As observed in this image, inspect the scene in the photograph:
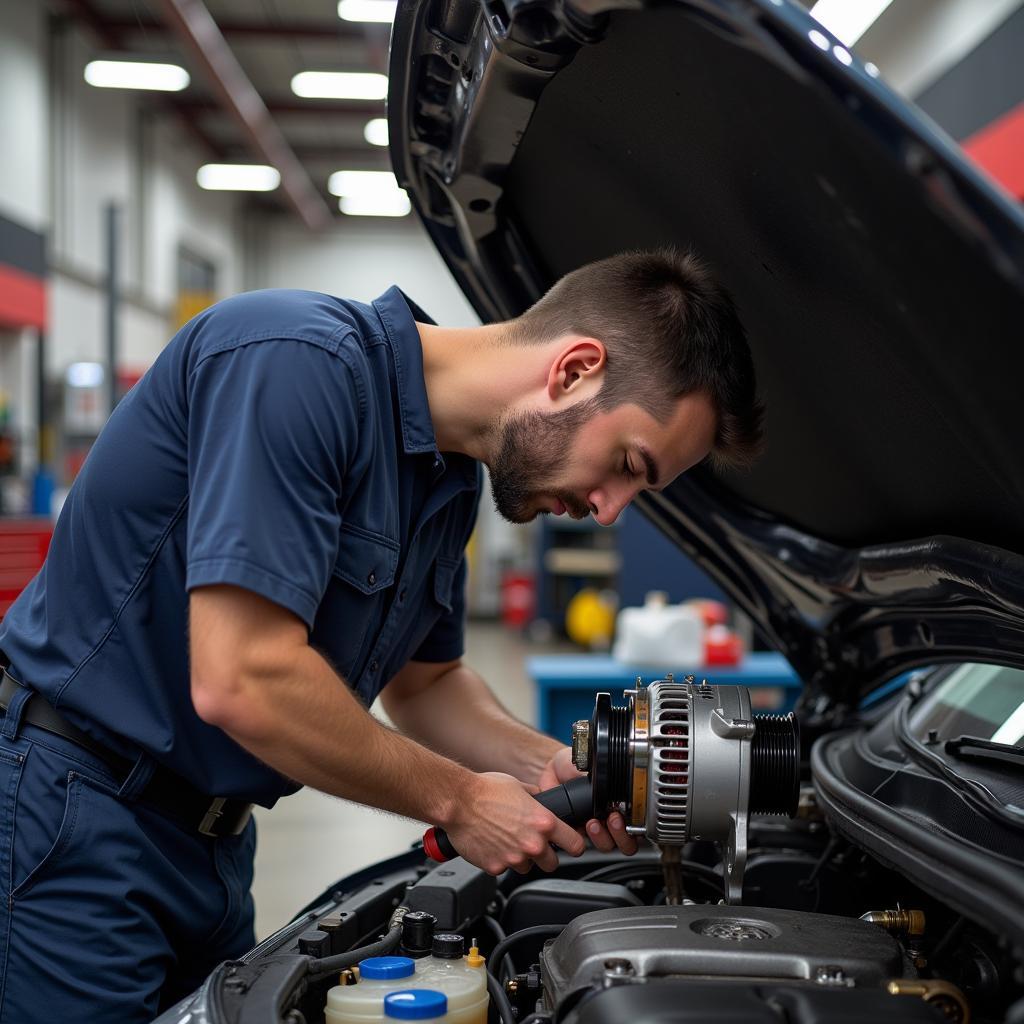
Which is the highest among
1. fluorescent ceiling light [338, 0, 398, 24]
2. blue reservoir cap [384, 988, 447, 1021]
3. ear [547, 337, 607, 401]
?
ear [547, 337, 607, 401]

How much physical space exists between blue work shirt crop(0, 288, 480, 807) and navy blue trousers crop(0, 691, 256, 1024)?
6cm

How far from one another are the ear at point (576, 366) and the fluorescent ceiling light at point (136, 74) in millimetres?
9202

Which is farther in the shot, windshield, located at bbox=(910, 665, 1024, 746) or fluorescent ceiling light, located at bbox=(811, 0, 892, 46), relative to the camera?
fluorescent ceiling light, located at bbox=(811, 0, 892, 46)

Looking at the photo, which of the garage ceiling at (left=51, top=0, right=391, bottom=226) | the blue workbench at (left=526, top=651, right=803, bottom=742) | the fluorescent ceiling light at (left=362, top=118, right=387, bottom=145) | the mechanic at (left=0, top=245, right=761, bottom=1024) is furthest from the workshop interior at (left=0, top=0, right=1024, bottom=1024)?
the fluorescent ceiling light at (left=362, top=118, right=387, bottom=145)

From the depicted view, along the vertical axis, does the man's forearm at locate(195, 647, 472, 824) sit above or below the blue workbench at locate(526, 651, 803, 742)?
above

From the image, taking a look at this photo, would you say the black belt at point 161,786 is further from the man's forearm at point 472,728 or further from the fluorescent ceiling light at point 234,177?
the fluorescent ceiling light at point 234,177

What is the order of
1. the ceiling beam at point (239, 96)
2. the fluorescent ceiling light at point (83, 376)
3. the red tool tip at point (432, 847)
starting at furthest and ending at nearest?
1. the fluorescent ceiling light at point (83, 376)
2. the ceiling beam at point (239, 96)
3. the red tool tip at point (432, 847)

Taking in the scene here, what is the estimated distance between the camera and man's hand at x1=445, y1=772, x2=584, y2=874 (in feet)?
4.05

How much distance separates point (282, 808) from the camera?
4695mm

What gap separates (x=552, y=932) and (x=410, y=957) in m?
0.16

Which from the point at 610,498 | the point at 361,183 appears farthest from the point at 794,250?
the point at 361,183

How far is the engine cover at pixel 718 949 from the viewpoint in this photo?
0.97m

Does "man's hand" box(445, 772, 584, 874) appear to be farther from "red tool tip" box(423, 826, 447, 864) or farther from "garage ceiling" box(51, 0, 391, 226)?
"garage ceiling" box(51, 0, 391, 226)

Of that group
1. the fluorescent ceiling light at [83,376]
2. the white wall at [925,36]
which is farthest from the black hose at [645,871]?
the fluorescent ceiling light at [83,376]
